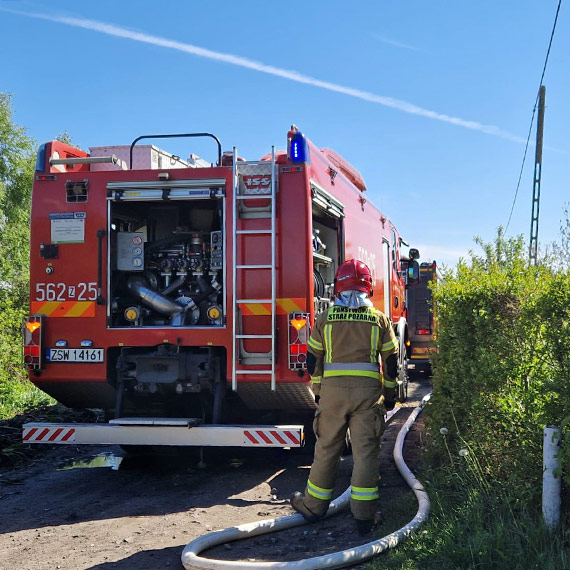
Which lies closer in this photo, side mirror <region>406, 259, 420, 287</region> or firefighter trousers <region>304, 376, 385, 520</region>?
firefighter trousers <region>304, 376, 385, 520</region>

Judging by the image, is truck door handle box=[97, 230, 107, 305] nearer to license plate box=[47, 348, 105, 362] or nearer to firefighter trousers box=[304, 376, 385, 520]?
license plate box=[47, 348, 105, 362]

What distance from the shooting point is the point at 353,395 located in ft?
16.2

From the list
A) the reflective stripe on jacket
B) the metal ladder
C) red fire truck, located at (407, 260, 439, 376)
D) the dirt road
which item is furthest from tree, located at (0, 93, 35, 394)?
red fire truck, located at (407, 260, 439, 376)

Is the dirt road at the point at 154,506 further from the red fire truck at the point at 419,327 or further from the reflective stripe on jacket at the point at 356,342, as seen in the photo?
the red fire truck at the point at 419,327

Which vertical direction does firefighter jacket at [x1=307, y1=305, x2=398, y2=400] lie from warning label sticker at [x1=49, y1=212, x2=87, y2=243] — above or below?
below

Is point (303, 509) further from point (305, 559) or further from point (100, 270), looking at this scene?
point (100, 270)

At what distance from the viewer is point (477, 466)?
4.76 metres

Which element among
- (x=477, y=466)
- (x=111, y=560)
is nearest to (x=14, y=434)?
(x=111, y=560)

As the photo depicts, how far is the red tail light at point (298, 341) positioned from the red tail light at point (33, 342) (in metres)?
2.42

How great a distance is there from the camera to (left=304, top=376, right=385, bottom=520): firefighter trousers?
16.0ft

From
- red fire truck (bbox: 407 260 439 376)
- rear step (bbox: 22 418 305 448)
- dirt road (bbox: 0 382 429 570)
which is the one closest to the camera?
dirt road (bbox: 0 382 429 570)

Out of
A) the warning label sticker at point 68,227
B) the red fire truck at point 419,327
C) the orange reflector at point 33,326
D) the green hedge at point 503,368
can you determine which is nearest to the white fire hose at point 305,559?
the green hedge at point 503,368

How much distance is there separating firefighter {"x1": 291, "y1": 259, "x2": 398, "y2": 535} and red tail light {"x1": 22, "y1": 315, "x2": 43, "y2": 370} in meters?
2.90

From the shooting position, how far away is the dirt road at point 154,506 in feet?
14.9
